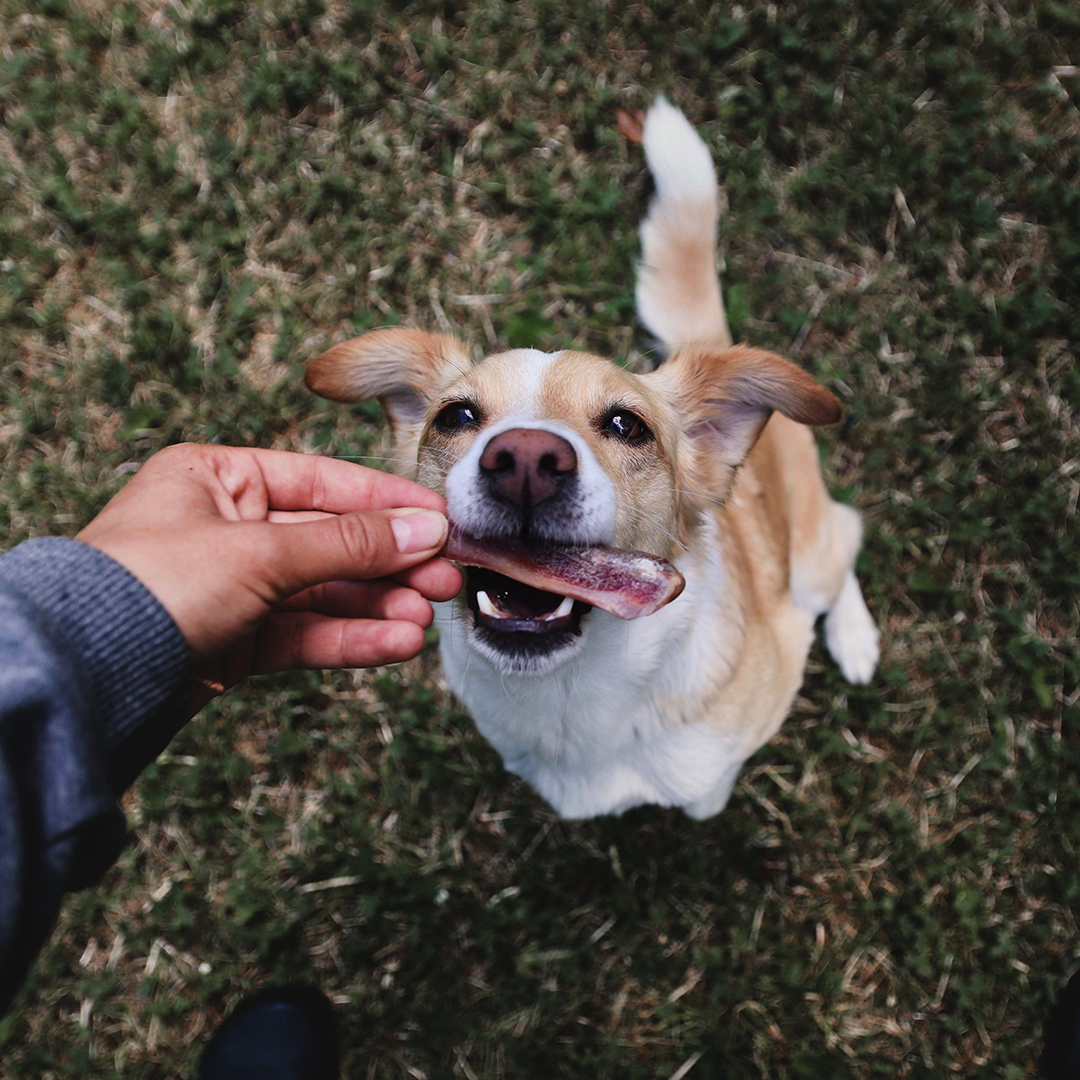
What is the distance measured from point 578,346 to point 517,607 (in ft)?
6.31

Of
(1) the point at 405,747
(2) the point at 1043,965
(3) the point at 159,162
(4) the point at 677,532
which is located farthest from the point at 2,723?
(2) the point at 1043,965

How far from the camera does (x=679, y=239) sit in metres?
2.88

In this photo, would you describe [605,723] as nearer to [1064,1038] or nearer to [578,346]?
[578,346]

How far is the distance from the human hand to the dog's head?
14 centimetres

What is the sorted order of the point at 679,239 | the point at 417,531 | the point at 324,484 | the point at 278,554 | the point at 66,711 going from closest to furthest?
1. the point at 66,711
2. the point at 278,554
3. the point at 417,531
4. the point at 324,484
5. the point at 679,239

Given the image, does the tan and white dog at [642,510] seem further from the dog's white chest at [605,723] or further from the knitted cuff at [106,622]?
the knitted cuff at [106,622]

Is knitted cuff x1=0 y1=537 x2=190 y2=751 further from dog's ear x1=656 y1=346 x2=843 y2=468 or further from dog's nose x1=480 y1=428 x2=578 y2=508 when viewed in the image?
dog's ear x1=656 y1=346 x2=843 y2=468

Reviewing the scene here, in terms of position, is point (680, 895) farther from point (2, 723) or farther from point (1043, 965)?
point (2, 723)

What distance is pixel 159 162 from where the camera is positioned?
3777mm

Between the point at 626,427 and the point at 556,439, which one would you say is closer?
the point at 556,439

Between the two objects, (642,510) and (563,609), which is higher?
(642,510)

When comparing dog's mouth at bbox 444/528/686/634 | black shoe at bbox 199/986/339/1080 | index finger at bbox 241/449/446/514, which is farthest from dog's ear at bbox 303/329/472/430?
black shoe at bbox 199/986/339/1080

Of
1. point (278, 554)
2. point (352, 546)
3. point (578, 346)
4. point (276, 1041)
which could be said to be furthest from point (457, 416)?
point (276, 1041)

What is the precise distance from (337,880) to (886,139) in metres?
4.22
